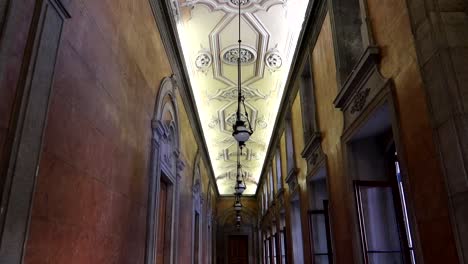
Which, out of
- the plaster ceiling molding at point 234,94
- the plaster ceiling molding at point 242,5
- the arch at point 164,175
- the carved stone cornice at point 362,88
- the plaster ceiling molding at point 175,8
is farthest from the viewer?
the plaster ceiling molding at point 234,94

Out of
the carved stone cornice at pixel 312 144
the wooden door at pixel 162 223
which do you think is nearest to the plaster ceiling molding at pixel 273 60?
the carved stone cornice at pixel 312 144

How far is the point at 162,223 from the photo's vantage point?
21.8 ft

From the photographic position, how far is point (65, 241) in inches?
103

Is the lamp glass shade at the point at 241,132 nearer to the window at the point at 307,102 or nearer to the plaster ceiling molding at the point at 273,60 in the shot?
the window at the point at 307,102

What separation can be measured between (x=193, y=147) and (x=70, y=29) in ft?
26.8

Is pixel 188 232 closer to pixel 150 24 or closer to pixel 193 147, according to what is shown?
pixel 193 147

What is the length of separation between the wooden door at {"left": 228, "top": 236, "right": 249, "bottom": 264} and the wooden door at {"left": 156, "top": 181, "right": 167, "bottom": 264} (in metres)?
19.6

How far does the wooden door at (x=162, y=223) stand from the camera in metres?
6.44

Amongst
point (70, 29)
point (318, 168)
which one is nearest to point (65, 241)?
point (70, 29)

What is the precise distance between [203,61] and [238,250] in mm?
19261

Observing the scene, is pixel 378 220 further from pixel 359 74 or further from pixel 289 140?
pixel 289 140

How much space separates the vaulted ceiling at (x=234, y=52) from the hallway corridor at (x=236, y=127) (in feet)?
0.16

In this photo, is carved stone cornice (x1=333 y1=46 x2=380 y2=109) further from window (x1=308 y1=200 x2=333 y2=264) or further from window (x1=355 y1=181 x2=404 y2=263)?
window (x1=308 y1=200 x2=333 y2=264)

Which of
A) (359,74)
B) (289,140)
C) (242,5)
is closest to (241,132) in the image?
(242,5)
